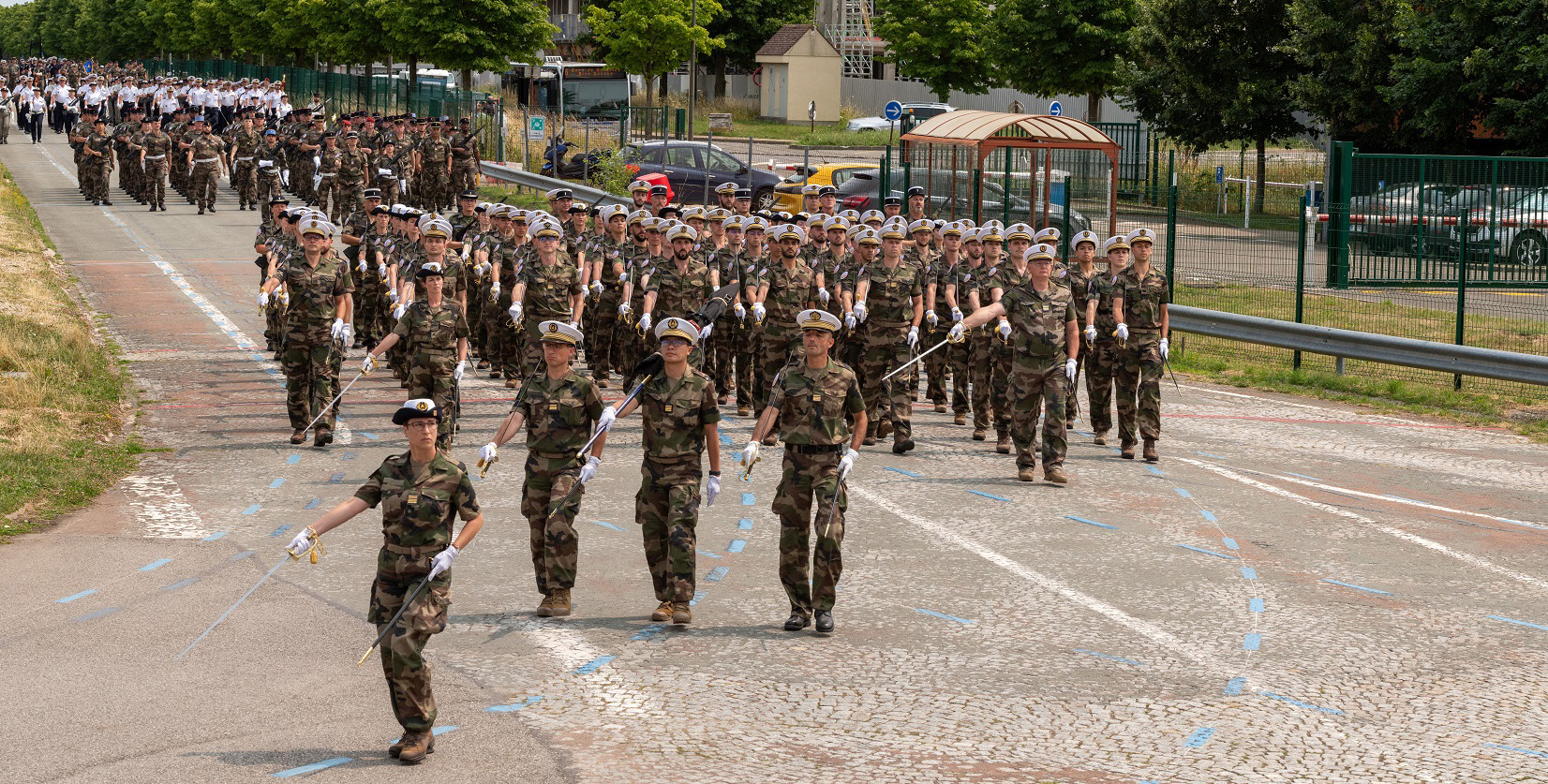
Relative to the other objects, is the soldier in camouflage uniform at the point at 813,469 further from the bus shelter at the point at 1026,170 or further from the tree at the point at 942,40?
the tree at the point at 942,40

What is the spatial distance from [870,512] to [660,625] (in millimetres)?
3144

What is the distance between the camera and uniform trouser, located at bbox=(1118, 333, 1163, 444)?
14.4 m

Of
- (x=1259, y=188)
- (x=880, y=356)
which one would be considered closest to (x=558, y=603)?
(x=880, y=356)

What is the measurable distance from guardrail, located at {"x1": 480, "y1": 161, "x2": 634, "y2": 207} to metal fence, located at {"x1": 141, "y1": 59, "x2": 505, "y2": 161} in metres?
1.23

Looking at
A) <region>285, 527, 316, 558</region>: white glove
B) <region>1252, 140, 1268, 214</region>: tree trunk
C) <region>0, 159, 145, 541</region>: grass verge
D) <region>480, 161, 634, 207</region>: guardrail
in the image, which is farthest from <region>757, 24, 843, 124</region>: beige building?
<region>285, 527, 316, 558</region>: white glove

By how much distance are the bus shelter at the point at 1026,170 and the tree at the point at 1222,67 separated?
13815 mm

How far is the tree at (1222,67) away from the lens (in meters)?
38.1

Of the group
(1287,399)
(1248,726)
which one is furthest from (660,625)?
(1287,399)

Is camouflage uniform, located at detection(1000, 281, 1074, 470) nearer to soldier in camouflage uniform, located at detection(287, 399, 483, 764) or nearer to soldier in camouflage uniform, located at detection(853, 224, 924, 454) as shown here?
soldier in camouflage uniform, located at detection(853, 224, 924, 454)

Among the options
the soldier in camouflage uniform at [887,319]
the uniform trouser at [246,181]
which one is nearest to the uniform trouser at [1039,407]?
the soldier in camouflage uniform at [887,319]

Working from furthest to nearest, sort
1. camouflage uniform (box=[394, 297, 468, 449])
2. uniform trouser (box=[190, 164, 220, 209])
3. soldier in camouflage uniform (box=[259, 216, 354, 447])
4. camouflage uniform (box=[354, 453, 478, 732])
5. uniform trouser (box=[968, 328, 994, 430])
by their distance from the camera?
uniform trouser (box=[190, 164, 220, 209])
uniform trouser (box=[968, 328, 994, 430])
soldier in camouflage uniform (box=[259, 216, 354, 447])
camouflage uniform (box=[394, 297, 468, 449])
camouflage uniform (box=[354, 453, 478, 732])

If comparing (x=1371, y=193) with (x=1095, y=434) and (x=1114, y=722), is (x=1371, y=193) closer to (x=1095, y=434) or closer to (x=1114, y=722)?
(x=1095, y=434)

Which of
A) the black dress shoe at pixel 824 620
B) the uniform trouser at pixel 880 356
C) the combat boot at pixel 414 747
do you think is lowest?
the combat boot at pixel 414 747

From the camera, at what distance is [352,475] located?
44.6 ft
